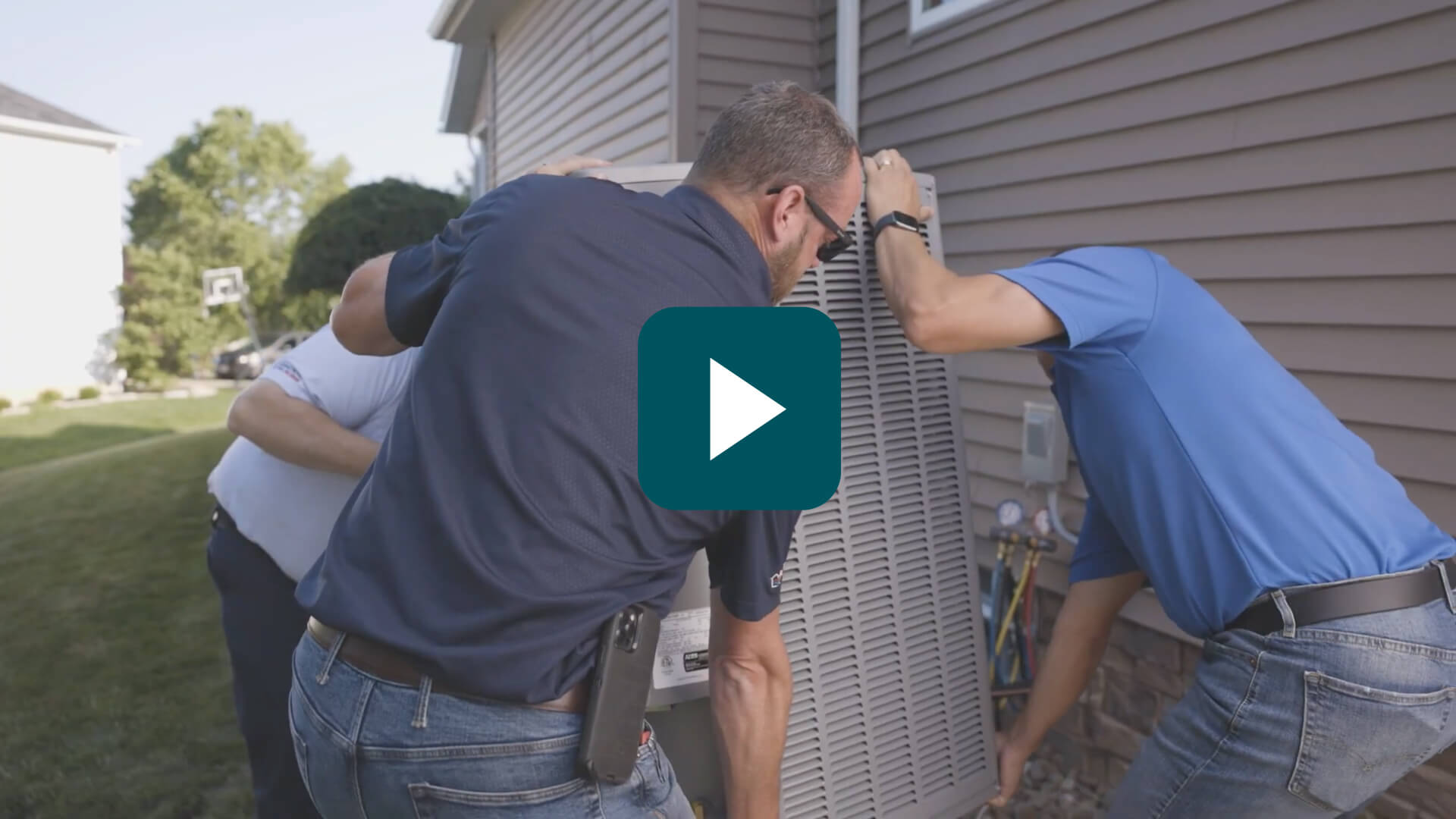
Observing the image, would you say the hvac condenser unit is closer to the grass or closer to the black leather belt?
the black leather belt

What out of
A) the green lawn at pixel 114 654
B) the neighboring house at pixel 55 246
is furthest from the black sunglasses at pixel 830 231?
the neighboring house at pixel 55 246

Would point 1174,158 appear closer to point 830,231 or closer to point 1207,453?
point 1207,453

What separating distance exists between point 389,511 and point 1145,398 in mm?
1337

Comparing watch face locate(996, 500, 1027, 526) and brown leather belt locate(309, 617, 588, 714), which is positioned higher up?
brown leather belt locate(309, 617, 588, 714)

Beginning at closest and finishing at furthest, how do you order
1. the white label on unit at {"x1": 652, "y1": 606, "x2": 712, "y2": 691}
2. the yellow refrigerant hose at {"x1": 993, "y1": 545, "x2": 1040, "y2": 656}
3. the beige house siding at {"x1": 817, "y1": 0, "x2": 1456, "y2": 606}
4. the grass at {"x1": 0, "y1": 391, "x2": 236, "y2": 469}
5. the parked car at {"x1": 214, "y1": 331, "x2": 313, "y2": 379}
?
the white label on unit at {"x1": 652, "y1": 606, "x2": 712, "y2": 691} → the beige house siding at {"x1": 817, "y1": 0, "x2": 1456, "y2": 606} → the yellow refrigerant hose at {"x1": 993, "y1": 545, "x2": 1040, "y2": 656} → the grass at {"x1": 0, "y1": 391, "x2": 236, "y2": 469} → the parked car at {"x1": 214, "y1": 331, "x2": 313, "y2": 379}

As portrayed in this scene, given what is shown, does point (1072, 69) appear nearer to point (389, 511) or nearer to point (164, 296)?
point (389, 511)

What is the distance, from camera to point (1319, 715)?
161 cm

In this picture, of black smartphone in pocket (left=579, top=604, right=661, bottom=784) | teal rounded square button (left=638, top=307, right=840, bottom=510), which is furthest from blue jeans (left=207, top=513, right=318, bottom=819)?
teal rounded square button (left=638, top=307, right=840, bottom=510)

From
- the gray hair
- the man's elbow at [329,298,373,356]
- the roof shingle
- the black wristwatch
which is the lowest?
the man's elbow at [329,298,373,356]

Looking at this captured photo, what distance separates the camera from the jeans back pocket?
1604mm

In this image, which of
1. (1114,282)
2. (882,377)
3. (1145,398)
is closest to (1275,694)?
(1145,398)

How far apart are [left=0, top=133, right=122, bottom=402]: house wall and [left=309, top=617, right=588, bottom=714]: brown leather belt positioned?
2523cm

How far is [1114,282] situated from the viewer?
1754mm

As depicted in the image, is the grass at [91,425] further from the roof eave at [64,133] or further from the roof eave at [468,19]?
the roof eave at [468,19]
